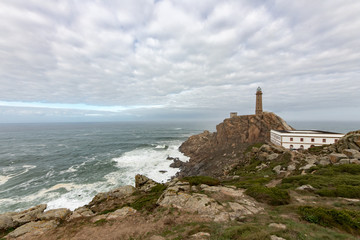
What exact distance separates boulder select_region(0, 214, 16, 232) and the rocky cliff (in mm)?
39282

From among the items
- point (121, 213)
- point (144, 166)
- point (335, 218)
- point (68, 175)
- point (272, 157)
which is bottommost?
point (144, 166)

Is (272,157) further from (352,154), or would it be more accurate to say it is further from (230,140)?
(230,140)

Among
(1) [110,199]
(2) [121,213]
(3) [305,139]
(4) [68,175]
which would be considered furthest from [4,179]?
(3) [305,139]

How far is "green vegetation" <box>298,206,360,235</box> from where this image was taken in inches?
311

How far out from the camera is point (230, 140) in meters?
63.7

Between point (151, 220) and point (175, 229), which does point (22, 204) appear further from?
point (175, 229)

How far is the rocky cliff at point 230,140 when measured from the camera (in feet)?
169

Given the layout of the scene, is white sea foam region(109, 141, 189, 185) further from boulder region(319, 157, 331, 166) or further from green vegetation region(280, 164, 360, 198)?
boulder region(319, 157, 331, 166)

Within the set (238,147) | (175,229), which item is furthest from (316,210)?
(238,147)

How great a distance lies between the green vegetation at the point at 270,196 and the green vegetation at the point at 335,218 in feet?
8.12

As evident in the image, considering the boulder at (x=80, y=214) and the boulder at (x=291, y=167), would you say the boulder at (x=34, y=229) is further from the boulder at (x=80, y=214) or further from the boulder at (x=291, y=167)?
the boulder at (x=291, y=167)

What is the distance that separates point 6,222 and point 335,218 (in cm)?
2573

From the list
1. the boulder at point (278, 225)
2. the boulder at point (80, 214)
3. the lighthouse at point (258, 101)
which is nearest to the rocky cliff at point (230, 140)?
the lighthouse at point (258, 101)

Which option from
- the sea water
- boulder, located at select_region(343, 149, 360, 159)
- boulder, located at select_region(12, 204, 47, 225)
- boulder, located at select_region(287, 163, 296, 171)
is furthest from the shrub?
the sea water
